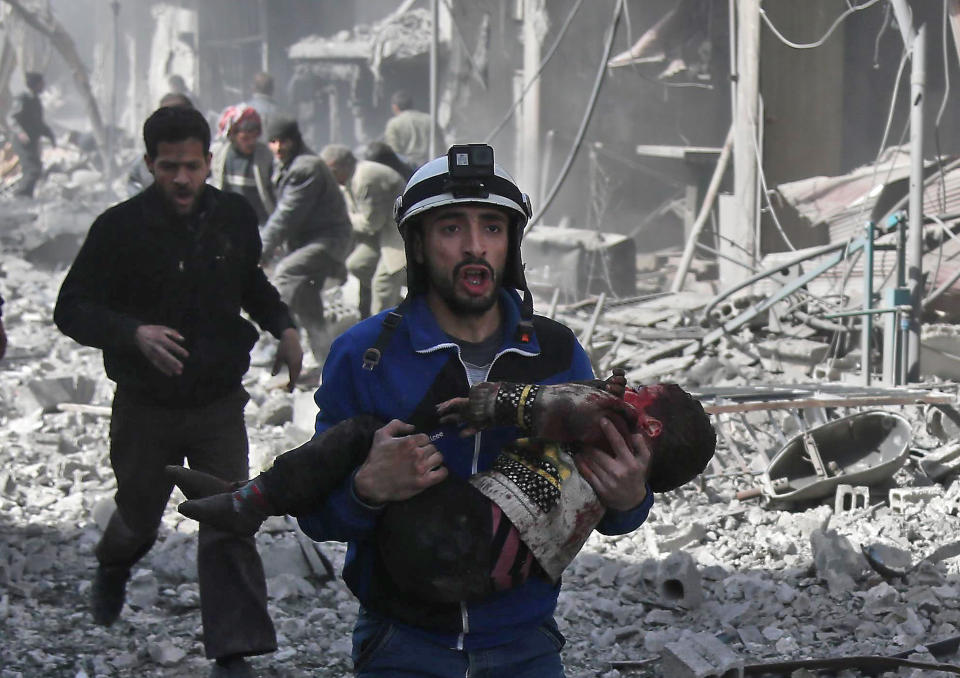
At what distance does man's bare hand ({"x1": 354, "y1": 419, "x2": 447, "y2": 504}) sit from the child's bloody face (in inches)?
15.1

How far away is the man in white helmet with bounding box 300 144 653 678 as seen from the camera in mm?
2348

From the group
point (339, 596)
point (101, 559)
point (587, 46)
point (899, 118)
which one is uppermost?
point (587, 46)

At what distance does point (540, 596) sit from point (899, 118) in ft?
43.1

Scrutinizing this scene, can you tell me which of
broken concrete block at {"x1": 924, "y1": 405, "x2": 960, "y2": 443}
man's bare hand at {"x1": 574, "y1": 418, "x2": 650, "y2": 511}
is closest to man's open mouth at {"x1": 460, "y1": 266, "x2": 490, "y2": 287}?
man's bare hand at {"x1": 574, "y1": 418, "x2": 650, "y2": 511}

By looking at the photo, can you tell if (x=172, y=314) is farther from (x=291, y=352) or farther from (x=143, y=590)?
(x=143, y=590)

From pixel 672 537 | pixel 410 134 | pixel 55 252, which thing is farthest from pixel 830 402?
pixel 55 252

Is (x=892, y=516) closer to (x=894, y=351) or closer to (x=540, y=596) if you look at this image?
(x=894, y=351)

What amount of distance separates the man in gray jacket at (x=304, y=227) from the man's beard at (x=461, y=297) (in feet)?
22.3

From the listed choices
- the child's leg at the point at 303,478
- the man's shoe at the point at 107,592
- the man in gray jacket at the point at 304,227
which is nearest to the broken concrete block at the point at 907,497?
the man's shoe at the point at 107,592

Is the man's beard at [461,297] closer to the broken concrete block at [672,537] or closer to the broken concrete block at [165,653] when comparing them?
the broken concrete block at [165,653]

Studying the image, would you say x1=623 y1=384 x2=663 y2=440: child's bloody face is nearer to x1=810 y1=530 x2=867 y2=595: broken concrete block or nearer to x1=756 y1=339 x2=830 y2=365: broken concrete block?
x1=810 y1=530 x2=867 y2=595: broken concrete block

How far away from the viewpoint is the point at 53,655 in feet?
14.8

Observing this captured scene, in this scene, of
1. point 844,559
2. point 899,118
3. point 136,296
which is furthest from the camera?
point 899,118

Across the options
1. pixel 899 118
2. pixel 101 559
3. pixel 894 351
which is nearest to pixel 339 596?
pixel 101 559
